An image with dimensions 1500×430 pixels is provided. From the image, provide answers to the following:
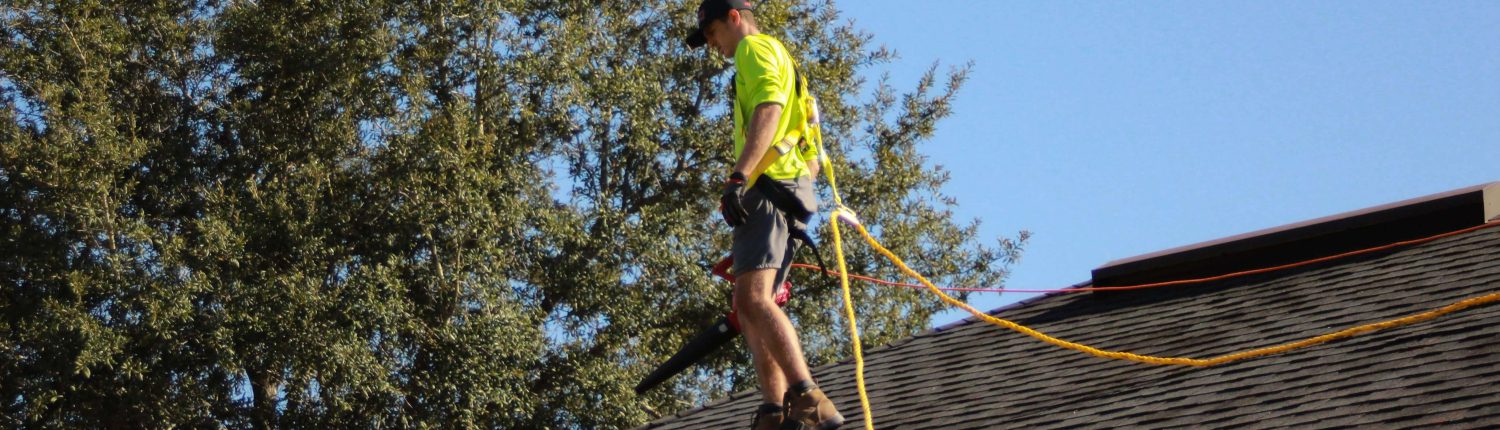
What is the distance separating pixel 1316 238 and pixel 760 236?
5533mm

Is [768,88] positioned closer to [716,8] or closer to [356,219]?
[716,8]

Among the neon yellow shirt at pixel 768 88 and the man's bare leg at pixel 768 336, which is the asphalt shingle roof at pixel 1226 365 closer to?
the man's bare leg at pixel 768 336

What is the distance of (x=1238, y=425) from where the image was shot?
7.18 meters

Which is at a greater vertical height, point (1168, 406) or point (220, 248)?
point (220, 248)

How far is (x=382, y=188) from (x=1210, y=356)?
1255cm

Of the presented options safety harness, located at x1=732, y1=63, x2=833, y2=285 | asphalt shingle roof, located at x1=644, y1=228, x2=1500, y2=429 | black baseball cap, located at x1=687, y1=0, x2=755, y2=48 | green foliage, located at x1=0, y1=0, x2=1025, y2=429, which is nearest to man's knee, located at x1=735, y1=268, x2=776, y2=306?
safety harness, located at x1=732, y1=63, x2=833, y2=285

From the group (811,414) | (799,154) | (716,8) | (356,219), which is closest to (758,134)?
(799,154)

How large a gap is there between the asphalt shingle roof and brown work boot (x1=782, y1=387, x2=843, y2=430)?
2.42 meters

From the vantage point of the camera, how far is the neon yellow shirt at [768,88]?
5.63 meters

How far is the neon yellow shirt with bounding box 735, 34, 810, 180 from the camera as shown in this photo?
5.63 m

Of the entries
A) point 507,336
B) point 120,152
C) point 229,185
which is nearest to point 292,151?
point 229,185

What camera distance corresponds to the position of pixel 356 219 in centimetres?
1947

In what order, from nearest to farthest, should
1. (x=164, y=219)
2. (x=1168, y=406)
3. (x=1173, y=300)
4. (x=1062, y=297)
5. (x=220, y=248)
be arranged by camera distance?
(x=1168, y=406) → (x=1173, y=300) → (x=1062, y=297) → (x=220, y=248) → (x=164, y=219)

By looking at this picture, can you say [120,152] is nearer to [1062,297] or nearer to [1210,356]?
[1062,297]
